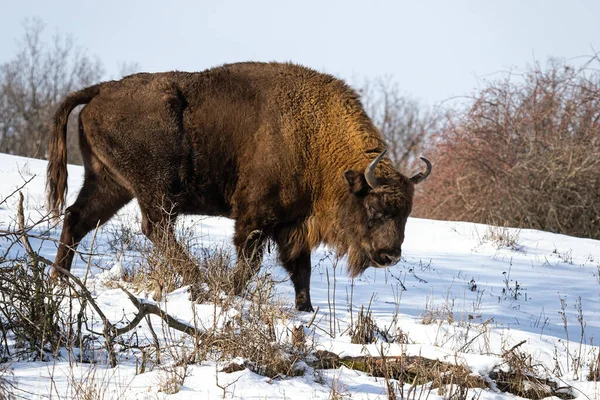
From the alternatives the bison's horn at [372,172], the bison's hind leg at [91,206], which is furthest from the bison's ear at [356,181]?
the bison's hind leg at [91,206]

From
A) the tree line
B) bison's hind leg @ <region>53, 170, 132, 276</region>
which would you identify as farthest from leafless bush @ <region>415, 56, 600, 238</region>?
bison's hind leg @ <region>53, 170, 132, 276</region>

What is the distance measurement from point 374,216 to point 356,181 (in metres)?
0.36

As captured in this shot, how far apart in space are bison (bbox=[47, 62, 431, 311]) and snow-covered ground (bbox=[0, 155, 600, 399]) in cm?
35

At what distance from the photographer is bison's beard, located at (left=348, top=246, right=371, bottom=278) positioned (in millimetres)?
6812

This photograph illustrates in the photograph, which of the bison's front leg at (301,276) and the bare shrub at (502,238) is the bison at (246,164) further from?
the bare shrub at (502,238)

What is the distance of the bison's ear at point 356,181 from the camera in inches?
265

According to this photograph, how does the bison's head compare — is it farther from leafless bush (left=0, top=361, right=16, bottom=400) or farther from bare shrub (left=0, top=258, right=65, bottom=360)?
leafless bush (left=0, top=361, right=16, bottom=400)

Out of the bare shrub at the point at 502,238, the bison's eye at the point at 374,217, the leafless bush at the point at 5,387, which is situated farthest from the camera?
the bare shrub at the point at 502,238

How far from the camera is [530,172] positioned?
16047mm

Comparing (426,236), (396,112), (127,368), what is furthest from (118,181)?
(396,112)

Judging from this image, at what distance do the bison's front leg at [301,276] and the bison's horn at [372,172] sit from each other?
3.07ft

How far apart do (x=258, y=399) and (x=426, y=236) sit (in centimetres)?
860

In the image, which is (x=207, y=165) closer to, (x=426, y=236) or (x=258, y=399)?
(x=258, y=399)

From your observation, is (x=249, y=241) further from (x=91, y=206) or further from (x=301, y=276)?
(x=91, y=206)
